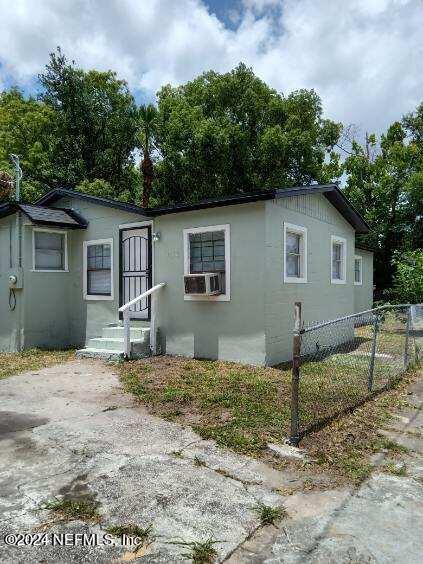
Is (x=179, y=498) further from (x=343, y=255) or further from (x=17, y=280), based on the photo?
(x=343, y=255)

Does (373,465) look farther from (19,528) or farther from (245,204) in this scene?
(245,204)

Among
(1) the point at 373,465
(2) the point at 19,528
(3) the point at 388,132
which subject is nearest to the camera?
(2) the point at 19,528

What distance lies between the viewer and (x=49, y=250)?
10.1 metres

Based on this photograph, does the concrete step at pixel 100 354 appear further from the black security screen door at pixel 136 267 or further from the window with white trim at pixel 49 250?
the window with white trim at pixel 49 250

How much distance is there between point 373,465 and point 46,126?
85.5 feet

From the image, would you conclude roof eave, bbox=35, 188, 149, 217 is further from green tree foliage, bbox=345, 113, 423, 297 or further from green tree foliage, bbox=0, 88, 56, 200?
green tree foliage, bbox=345, 113, 423, 297

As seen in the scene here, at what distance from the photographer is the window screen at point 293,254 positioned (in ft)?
28.5

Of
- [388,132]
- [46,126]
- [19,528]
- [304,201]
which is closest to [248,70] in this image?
[388,132]

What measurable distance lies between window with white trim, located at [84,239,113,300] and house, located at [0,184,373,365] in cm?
3

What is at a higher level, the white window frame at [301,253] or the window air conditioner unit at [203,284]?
the white window frame at [301,253]

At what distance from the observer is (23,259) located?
A: 9508mm

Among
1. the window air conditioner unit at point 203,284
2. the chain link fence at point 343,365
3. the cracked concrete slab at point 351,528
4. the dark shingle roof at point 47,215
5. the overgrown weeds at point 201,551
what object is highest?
the dark shingle roof at point 47,215

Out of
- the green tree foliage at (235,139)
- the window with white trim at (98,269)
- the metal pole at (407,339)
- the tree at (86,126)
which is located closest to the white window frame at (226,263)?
the window with white trim at (98,269)

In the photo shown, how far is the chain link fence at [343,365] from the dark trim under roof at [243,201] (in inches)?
101
